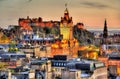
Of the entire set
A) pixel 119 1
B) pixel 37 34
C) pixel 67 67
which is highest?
pixel 119 1

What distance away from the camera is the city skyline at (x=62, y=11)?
7.86 m

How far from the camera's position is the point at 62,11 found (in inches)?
314

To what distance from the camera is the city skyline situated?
7.86 metres

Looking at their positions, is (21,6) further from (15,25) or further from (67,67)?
(67,67)

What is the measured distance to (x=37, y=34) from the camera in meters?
8.10

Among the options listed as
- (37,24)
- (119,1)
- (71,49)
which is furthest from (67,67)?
(119,1)

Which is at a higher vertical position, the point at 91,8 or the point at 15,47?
the point at 91,8

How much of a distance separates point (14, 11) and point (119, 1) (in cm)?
176

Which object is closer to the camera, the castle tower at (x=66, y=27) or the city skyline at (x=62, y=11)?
the city skyline at (x=62, y=11)

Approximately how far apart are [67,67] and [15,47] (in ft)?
3.19

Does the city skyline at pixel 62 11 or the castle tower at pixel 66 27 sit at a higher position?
the city skyline at pixel 62 11

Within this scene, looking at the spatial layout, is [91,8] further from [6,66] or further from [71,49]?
[6,66]

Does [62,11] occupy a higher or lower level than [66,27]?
Answer: higher

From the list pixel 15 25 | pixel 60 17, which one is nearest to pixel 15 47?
pixel 15 25
